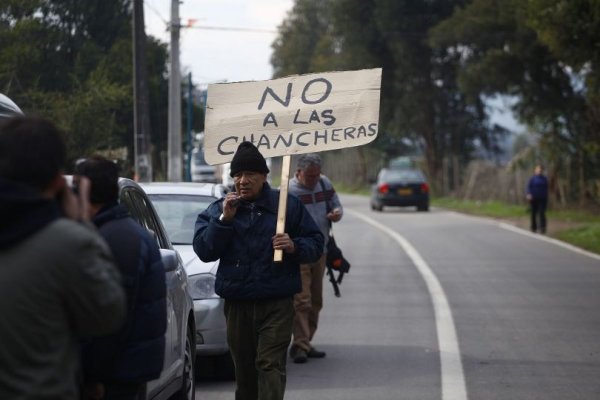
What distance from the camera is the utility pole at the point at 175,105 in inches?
1141

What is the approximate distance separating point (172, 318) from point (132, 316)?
1970 millimetres

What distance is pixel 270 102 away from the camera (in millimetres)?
8500

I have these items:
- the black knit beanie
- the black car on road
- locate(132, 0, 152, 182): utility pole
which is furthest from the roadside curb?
the black knit beanie

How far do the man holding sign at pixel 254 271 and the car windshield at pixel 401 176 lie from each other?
35.7 metres

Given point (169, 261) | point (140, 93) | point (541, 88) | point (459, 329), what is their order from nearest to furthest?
point (169, 261) < point (459, 329) < point (140, 93) < point (541, 88)

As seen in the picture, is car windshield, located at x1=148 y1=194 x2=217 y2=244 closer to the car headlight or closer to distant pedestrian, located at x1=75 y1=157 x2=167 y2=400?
the car headlight

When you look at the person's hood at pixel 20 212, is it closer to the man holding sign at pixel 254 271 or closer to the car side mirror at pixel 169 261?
the car side mirror at pixel 169 261

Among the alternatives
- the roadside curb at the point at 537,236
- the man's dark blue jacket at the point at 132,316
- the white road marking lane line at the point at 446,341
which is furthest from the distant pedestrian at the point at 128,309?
the roadside curb at the point at 537,236

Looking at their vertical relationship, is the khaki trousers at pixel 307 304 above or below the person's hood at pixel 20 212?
below

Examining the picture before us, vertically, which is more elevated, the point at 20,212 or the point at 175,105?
the point at 175,105

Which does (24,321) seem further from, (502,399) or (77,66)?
(77,66)

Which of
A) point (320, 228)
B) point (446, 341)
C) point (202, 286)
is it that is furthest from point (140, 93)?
point (202, 286)

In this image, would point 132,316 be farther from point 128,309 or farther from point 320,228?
point 320,228

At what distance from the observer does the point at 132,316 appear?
5.29 metres
